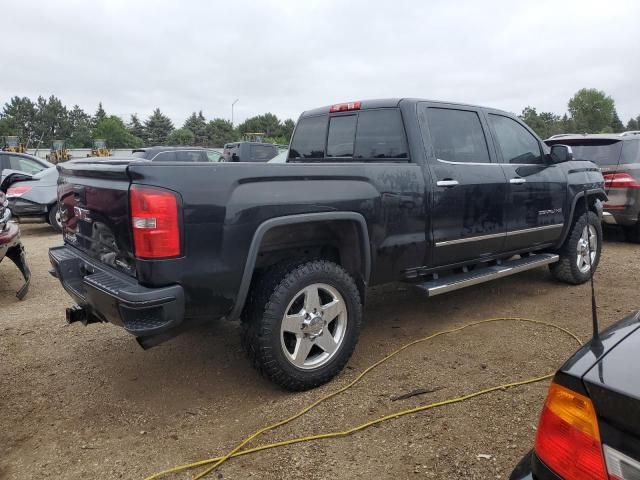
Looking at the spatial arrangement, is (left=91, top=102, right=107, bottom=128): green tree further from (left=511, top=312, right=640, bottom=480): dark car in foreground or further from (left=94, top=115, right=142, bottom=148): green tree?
(left=511, top=312, right=640, bottom=480): dark car in foreground

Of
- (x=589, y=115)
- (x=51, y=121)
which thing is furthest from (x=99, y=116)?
(x=589, y=115)

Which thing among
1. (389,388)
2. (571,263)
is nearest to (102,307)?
(389,388)

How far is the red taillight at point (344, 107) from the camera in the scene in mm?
4219

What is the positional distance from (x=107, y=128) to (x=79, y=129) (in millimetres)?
5059

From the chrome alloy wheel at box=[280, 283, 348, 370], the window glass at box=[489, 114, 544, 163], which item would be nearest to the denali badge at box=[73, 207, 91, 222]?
the chrome alloy wheel at box=[280, 283, 348, 370]

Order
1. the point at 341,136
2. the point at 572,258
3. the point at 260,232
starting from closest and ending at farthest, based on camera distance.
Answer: the point at 260,232, the point at 341,136, the point at 572,258

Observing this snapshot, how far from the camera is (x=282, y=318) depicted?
2.92m

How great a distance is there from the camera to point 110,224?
274cm

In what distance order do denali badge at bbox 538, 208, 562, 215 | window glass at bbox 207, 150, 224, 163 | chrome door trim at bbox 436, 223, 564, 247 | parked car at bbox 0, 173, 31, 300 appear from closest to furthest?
chrome door trim at bbox 436, 223, 564, 247 → denali badge at bbox 538, 208, 562, 215 → parked car at bbox 0, 173, 31, 300 → window glass at bbox 207, 150, 224, 163

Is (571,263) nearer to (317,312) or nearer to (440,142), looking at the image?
(440,142)

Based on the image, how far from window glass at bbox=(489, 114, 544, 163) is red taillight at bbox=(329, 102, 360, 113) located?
1.28 metres

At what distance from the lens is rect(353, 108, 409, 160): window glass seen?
151 inches

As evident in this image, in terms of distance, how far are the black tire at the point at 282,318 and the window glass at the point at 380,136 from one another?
119 centimetres

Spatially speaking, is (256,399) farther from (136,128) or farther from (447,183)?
(136,128)
